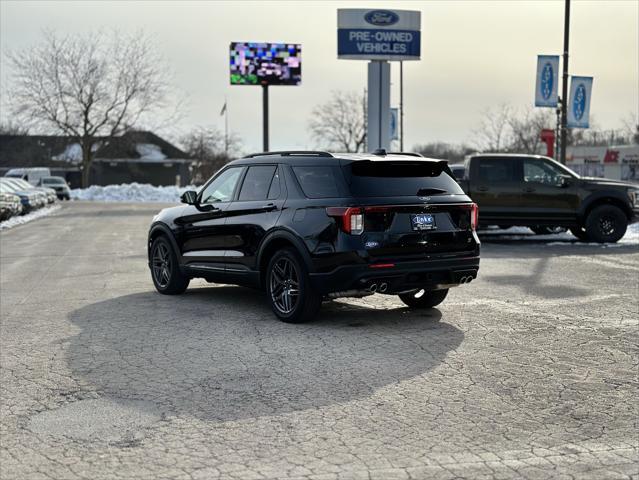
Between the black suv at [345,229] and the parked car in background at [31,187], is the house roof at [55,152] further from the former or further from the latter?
the black suv at [345,229]

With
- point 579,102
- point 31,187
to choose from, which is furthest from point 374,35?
point 31,187

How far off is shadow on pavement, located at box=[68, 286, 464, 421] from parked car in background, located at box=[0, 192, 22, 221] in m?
19.7

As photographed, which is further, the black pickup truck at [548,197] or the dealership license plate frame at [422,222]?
the black pickup truck at [548,197]

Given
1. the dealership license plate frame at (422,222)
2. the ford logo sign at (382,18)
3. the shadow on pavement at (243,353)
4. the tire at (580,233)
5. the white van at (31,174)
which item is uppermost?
the ford logo sign at (382,18)

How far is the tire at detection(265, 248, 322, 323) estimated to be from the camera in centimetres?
802

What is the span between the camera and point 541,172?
18.3 metres

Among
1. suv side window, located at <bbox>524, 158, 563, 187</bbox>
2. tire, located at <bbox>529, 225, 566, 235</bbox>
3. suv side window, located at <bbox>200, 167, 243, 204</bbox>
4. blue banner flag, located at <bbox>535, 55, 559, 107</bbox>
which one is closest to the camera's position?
suv side window, located at <bbox>200, 167, 243, 204</bbox>

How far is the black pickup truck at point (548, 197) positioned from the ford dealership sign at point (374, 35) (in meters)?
16.1

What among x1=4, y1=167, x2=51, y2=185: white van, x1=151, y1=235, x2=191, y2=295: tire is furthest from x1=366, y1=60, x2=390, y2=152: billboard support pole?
x1=4, y1=167, x2=51, y2=185: white van

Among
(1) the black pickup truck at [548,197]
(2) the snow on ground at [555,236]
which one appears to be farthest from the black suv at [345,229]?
(2) the snow on ground at [555,236]

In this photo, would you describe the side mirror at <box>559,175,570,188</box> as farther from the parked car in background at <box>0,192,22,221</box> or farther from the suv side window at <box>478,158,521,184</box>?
the parked car in background at <box>0,192,22,221</box>

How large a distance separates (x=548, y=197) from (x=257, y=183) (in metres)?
10.8

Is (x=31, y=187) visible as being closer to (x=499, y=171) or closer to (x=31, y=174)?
(x=31, y=174)

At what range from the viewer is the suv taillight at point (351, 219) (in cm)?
770
